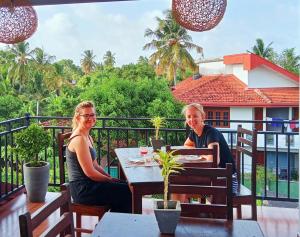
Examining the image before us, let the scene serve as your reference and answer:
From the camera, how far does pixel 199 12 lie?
2338 mm

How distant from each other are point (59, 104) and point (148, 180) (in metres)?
11.8

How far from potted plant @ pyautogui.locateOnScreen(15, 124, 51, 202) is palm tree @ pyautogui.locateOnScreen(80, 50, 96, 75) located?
20.5 metres

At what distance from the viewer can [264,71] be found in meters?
15.5

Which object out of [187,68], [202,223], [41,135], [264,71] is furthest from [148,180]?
[187,68]

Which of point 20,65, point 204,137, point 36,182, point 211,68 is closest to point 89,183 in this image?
point 204,137

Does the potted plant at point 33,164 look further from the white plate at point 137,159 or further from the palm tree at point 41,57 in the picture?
the palm tree at point 41,57

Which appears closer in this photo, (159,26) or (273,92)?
(273,92)

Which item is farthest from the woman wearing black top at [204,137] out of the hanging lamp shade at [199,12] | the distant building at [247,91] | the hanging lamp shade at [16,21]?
the distant building at [247,91]

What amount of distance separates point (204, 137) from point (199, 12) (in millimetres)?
1121

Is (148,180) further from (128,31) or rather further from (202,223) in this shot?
(128,31)

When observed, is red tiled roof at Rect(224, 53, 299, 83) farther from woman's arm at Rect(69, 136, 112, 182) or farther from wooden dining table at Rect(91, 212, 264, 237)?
wooden dining table at Rect(91, 212, 264, 237)

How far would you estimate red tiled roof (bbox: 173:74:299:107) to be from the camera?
49.5 ft

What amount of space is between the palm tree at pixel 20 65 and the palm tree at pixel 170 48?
6.43 meters

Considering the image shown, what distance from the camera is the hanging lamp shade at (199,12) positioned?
7.63 feet
